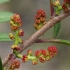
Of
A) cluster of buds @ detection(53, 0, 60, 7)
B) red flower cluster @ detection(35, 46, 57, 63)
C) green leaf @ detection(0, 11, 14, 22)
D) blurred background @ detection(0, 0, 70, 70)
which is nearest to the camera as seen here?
red flower cluster @ detection(35, 46, 57, 63)

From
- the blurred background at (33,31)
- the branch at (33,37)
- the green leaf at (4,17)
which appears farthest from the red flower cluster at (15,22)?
the blurred background at (33,31)

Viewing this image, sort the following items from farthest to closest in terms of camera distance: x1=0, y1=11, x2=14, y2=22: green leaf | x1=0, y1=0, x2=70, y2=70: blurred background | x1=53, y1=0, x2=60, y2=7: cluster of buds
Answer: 1. x1=0, y1=0, x2=70, y2=70: blurred background
2. x1=0, y1=11, x2=14, y2=22: green leaf
3. x1=53, y1=0, x2=60, y2=7: cluster of buds

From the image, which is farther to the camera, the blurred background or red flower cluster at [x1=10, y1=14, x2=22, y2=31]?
the blurred background

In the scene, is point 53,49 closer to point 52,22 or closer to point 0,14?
point 52,22

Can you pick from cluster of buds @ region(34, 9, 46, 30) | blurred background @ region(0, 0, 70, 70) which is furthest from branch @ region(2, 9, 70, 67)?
blurred background @ region(0, 0, 70, 70)

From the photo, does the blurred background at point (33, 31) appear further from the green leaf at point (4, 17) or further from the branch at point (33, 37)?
the branch at point (33, 37)

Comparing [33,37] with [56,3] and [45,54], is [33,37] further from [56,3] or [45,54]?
[56,3]

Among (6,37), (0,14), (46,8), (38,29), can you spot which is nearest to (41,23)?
(38,29)

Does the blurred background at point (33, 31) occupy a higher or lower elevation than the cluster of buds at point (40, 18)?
lower

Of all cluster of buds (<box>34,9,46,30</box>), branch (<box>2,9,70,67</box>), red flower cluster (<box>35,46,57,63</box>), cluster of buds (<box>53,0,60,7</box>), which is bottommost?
red flower cluster (<box>35,46,57,63</box>)

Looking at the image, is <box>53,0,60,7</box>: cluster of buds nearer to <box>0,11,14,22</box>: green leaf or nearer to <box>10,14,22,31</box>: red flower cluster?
<box>10,14,22,31</box>: red flower cluster

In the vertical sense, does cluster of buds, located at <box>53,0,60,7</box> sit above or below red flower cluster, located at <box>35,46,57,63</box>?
above
